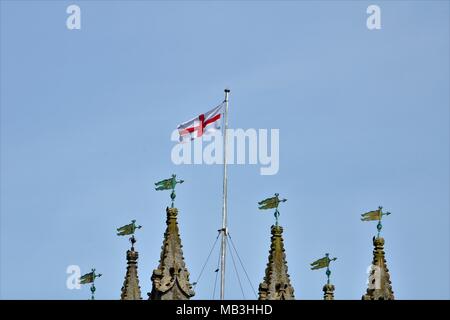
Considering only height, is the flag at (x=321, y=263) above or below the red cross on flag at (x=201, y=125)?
below

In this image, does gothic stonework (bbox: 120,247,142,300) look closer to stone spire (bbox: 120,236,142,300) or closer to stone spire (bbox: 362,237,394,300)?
stone spire (bbox: 120,236,142,300)

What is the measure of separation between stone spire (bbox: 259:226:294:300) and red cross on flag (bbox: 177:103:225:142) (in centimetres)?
940

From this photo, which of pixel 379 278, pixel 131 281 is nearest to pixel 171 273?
pixel 131 281

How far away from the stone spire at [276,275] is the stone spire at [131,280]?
10.6 m

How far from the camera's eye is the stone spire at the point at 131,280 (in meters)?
187

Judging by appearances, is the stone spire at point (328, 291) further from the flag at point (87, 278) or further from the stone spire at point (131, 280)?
the flag at point (87, 278)

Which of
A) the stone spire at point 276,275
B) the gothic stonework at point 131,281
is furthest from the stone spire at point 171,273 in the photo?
the gothic stonework at point 131,281

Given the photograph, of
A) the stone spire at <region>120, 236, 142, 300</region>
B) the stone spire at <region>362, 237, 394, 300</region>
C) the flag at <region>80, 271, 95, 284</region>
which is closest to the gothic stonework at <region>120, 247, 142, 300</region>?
the stone spire at <region>120, 236, 142, 300</region>

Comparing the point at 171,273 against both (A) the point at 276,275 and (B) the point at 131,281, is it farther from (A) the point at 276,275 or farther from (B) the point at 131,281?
(B) the point at 131,281

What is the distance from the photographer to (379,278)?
597ft

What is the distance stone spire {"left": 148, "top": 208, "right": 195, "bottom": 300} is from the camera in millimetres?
179125

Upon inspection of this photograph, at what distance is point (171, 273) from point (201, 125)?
1005 cm
